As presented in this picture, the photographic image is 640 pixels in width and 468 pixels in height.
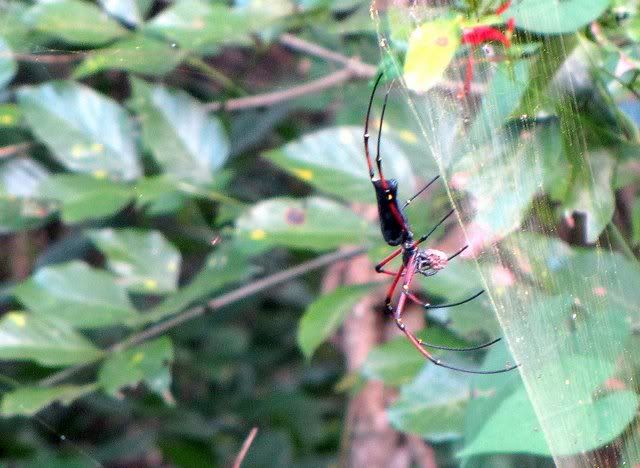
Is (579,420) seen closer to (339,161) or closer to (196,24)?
(339,161)

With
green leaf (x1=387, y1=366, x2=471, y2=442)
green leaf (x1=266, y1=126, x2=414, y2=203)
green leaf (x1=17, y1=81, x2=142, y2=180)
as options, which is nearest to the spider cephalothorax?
green leaf (x1=387, y1=366, x2=471, y2=442)

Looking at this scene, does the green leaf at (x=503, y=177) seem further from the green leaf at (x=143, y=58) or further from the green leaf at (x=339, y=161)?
the green leaf at (x=143, y=58)

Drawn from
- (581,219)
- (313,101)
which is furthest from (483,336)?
(313,101)

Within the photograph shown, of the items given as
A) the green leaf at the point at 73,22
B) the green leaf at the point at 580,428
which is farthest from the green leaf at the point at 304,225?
the green leaf at the point at 580,428

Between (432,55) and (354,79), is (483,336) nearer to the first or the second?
(432,55)

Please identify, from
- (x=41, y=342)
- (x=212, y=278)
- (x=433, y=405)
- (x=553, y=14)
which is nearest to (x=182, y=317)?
(x=212, y=278)

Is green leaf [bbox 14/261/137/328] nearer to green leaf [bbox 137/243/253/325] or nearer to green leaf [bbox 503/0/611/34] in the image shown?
green leaf [bbox 137/243/253/325]
